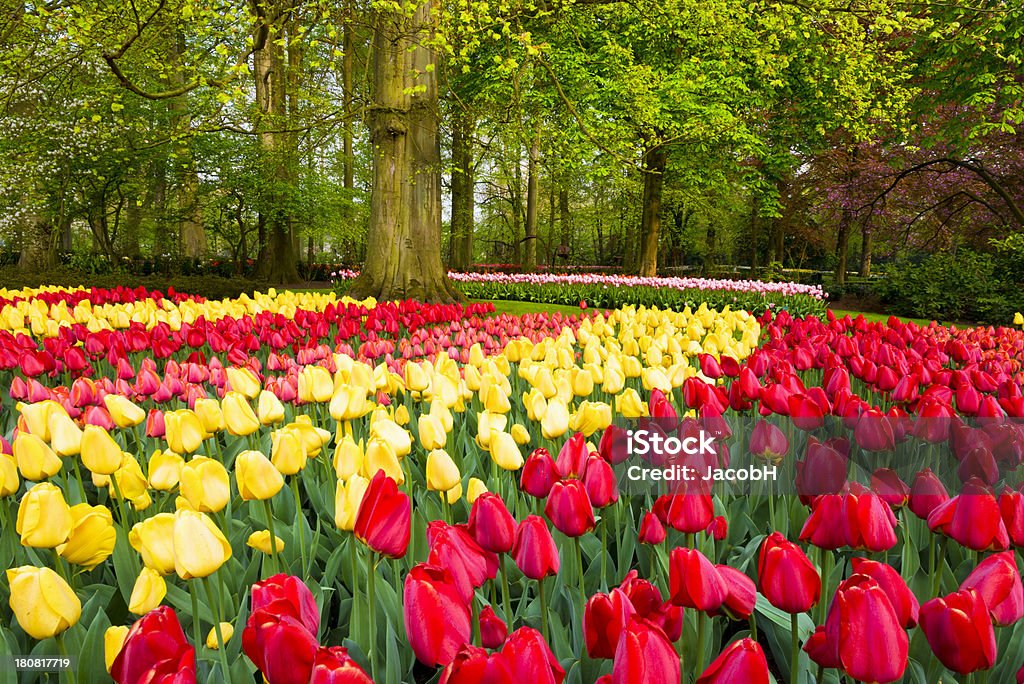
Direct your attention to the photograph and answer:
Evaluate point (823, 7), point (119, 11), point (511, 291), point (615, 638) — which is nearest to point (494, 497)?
point (615, 638)

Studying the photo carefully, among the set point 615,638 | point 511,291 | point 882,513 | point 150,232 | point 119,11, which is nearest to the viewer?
point 615,638

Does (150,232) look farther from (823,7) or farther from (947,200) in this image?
(947,200)

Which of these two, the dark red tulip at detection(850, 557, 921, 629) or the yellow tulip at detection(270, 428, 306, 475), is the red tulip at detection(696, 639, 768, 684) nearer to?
the dark red tulip at detection(850, 557, 921, 629)

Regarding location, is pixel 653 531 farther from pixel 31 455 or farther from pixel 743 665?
pixel 31 455

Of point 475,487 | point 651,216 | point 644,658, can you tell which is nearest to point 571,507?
point 475,487

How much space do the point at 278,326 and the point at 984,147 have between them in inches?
773

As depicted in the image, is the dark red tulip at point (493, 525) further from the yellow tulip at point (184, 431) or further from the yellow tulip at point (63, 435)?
the yellow tulip at point (63, 435)

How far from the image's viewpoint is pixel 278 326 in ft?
18.7

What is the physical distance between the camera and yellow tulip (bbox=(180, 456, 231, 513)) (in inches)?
62.9

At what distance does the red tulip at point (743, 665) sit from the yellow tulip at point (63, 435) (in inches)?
75.1

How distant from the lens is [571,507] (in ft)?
4.69

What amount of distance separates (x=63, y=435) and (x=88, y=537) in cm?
67

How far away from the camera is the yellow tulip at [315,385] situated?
2.63 m

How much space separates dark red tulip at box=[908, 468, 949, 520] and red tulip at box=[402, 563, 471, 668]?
1.07 m
